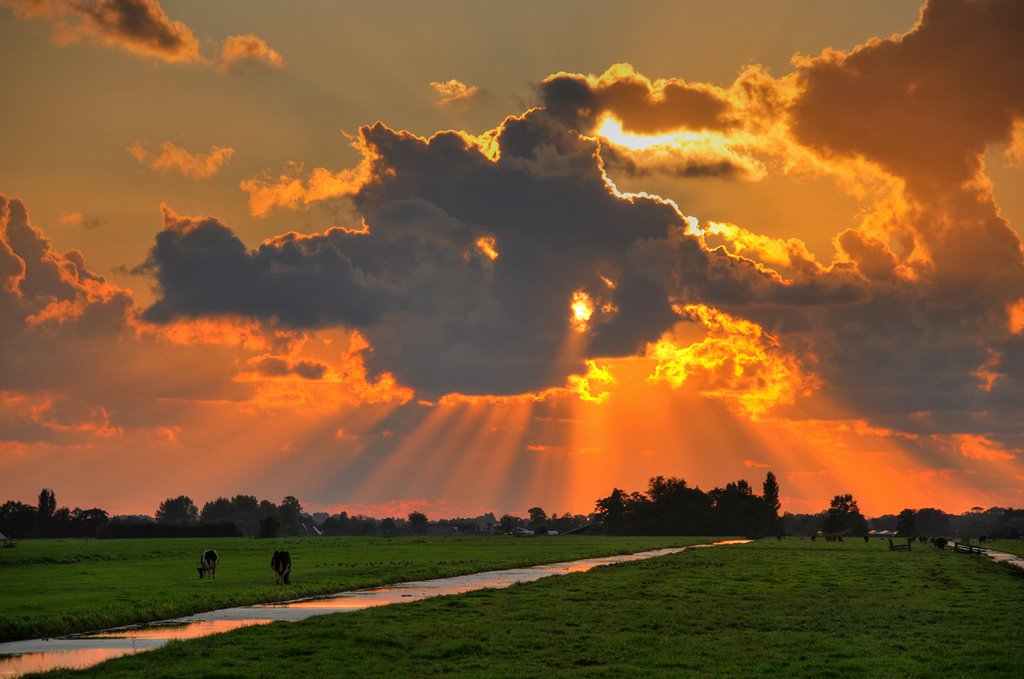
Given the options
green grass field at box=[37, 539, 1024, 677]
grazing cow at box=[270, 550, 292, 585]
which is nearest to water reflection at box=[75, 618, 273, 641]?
green grass field at box=[37, 539, 1024, 677]

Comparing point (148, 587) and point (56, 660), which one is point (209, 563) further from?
point (56, 660)

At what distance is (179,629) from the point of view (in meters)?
41.2

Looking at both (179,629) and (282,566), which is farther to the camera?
(282,566)

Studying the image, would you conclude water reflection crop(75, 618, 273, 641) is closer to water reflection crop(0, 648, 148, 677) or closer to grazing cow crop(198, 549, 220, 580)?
water reflection crop(0, 648, 148, 677)

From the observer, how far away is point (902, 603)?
49.1 m

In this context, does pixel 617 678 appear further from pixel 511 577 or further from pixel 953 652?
pixel 511 577

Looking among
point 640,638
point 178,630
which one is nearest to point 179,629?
point 178,630

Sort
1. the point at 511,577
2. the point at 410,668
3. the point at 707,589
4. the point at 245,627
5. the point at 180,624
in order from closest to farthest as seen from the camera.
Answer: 1. the point at 410,668
2. the point at 245,627
3. the point at 180,624
4. the point at 707,589
5. the point at 511,577

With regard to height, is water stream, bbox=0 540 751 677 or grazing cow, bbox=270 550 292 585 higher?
grazing cow, bbox=270 550 292 585

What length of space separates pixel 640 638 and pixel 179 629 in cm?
1739

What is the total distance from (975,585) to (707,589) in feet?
53.4

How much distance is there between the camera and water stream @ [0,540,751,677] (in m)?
33.1

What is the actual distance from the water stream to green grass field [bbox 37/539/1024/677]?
2159 millimetres

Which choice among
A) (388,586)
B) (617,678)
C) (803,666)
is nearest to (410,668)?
(617,678)
